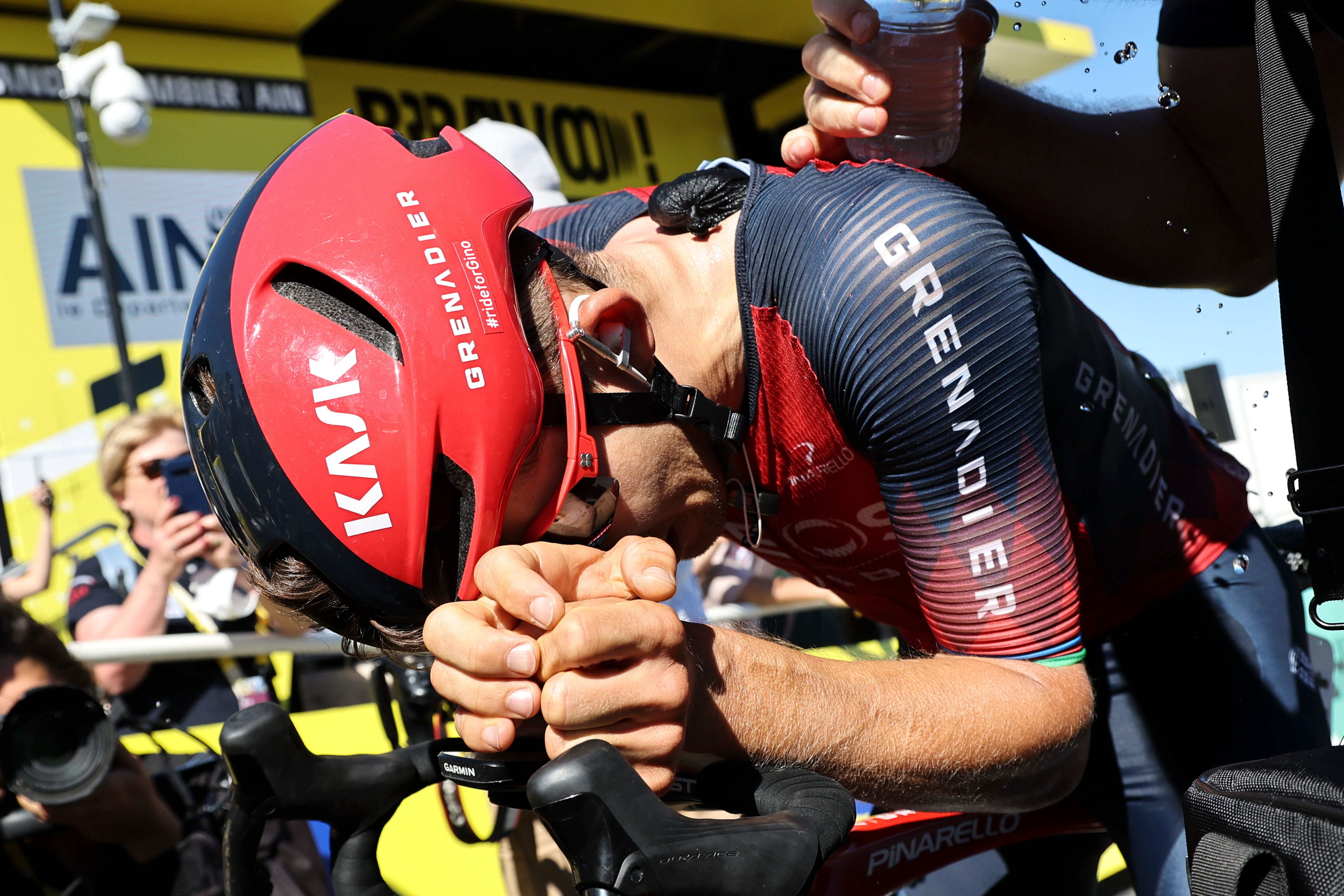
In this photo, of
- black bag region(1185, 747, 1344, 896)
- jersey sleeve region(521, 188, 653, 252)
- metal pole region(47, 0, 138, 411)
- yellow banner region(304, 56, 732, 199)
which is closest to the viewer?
black bag region(1185, 747, 1344, 896)

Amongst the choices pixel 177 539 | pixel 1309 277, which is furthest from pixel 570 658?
pixel 177 539

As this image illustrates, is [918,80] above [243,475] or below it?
above

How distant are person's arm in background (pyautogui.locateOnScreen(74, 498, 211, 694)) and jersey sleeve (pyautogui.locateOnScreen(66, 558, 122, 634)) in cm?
3

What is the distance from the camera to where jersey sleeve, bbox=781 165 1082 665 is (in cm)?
135

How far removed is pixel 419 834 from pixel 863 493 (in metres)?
3.19

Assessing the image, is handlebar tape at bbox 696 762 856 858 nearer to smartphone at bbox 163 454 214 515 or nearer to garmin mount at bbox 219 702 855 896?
garmin mount at bbox 219 702 855 896

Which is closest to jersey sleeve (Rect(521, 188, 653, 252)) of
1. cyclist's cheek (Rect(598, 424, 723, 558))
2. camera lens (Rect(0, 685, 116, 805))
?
cyclist's cheek (Rect(598, 424, 723, 558))

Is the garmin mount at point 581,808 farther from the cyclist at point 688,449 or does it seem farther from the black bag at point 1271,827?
the black bag at point 1271,827

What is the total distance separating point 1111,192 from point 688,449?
78 centimetres

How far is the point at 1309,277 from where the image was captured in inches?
40.7

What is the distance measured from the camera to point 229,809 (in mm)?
1461

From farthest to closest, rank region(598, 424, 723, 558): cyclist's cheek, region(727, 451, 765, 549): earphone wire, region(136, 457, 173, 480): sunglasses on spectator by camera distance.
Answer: region(136, 457, 173, 480): sunglasses on spectator, region(727, 451, 765, 549): earphone wire, region(598, 424, 723, 558): cyclist's cheek

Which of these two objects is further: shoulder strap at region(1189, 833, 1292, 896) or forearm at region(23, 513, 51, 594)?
forearm at region(23, 513, 51, 594)

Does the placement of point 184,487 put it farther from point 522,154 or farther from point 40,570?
point 40,570
